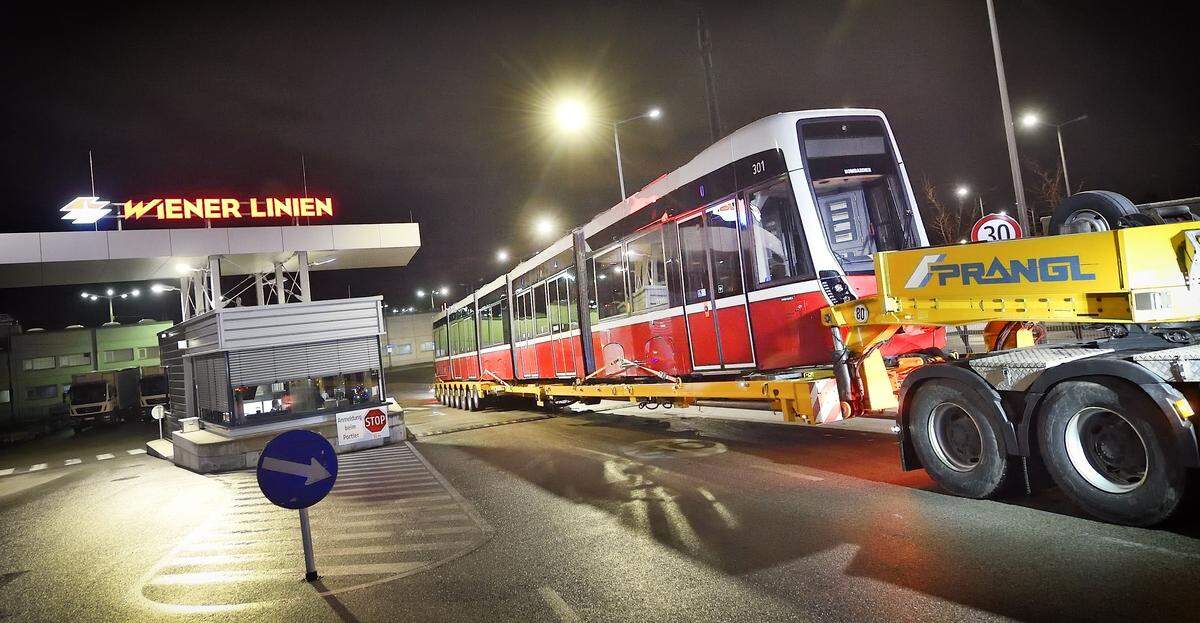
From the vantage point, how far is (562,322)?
13.7 metres

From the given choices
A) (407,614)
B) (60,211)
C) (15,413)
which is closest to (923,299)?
(407,614)

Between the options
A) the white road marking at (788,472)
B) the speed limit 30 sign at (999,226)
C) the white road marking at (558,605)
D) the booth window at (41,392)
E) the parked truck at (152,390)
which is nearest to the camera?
the white road marking at (558,605)

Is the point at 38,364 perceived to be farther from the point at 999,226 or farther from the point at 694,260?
the point at 999,226

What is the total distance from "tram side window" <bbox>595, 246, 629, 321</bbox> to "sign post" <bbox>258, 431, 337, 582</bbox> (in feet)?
20.4

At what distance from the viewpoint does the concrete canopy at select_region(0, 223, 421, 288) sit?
19.2 m

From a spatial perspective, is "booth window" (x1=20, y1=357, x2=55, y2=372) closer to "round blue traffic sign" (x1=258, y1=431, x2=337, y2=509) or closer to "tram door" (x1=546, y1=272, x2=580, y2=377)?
"tram door" (x1=546, y1=272, x2=580, y2=377)

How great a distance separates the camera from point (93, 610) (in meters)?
5.18

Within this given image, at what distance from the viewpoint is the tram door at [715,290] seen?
8234 mm

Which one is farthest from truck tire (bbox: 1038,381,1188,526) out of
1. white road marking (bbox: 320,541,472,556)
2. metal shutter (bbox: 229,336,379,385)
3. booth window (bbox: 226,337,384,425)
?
metal shutter (bbox: 229,336,379,385)

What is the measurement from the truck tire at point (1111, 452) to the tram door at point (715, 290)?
347cm

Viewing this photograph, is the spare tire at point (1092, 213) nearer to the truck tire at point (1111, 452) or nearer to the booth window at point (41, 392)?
the truck tire at point (1111, 452)

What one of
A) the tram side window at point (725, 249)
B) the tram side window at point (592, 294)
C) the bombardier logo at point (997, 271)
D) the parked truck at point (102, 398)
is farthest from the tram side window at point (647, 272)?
the parked truck at point (102, 398)

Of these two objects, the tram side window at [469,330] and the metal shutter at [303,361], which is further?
the tram side window at [469,330]

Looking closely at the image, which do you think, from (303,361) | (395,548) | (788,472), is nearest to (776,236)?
(788,472)
